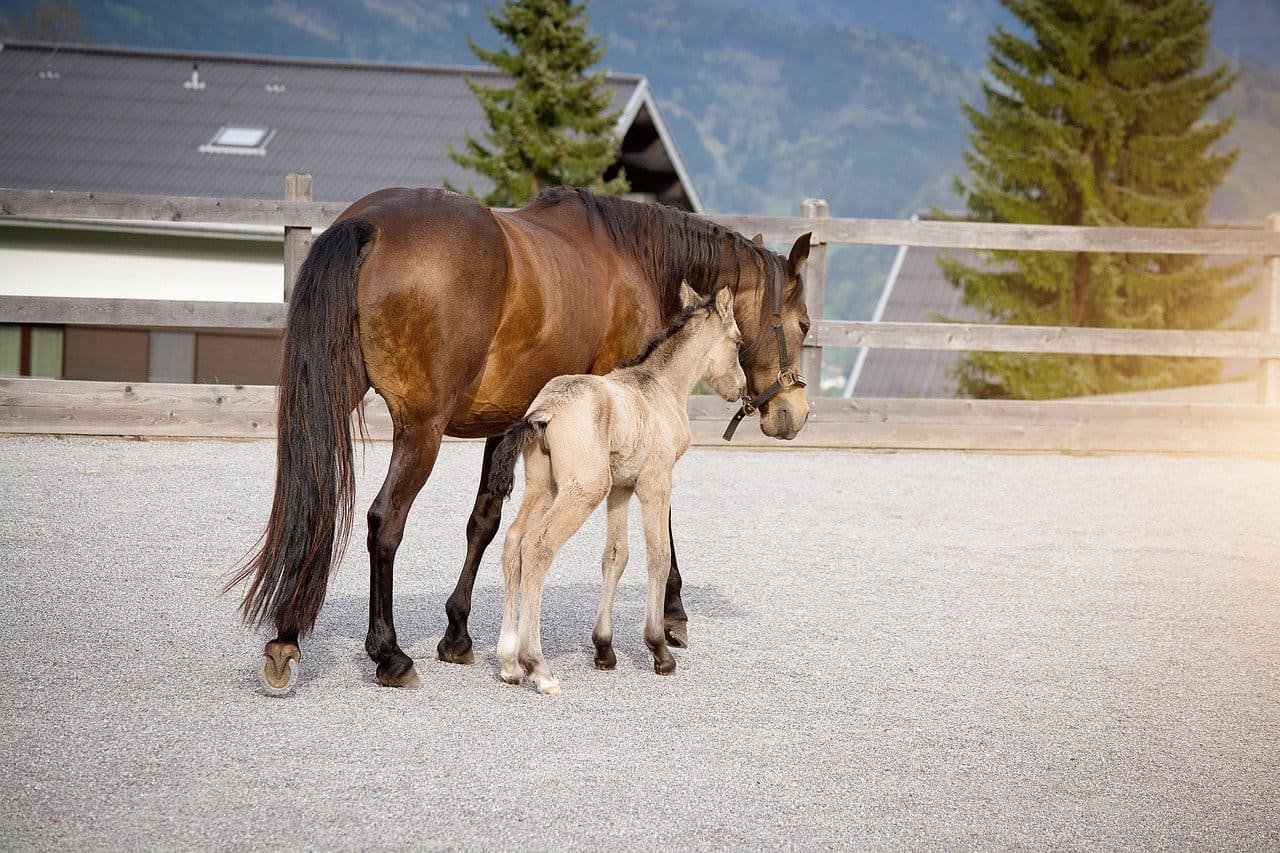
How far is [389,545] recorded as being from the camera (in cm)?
449

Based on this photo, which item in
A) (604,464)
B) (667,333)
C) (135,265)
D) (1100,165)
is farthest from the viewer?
(1100,165)

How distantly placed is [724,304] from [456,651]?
1746mm

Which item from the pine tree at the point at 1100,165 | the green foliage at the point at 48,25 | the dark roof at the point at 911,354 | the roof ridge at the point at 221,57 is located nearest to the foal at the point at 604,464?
the pine tree at the point at 1100,165

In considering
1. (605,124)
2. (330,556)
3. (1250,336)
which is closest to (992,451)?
(1250,336)

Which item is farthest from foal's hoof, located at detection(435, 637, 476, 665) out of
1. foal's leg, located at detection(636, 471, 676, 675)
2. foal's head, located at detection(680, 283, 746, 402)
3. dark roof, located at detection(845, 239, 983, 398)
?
dark roof, located at detection(845, 239, 983, 398)

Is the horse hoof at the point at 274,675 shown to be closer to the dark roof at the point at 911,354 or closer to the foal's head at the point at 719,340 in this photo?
the foal's head at the point at 719,340

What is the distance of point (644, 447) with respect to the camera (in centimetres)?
479

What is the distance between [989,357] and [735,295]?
1977cm

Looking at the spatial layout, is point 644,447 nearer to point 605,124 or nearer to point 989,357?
point 605,124

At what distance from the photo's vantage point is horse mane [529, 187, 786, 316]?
5527mm

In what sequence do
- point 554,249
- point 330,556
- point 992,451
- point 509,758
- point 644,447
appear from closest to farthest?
point 509,758
point 330,556
point 644,447
point 554,249
point 992,451

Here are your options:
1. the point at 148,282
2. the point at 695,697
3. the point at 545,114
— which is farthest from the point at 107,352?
the point at 695,697

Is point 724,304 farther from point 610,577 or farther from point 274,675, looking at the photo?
point 274,675

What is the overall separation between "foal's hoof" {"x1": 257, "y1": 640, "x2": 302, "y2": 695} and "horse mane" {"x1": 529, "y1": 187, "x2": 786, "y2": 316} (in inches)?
87.5
